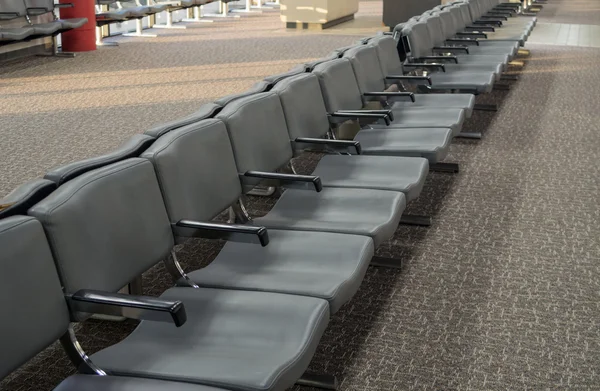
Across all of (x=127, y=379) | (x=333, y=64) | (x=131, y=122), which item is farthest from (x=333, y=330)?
(x=131, y=122)

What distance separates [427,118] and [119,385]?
10.2 ft

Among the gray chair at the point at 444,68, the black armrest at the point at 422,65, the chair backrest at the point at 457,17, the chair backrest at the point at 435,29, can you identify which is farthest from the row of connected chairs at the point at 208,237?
the chair backrest at the point at 457,17

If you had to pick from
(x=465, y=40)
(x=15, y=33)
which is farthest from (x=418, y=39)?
(x=15, y=33)

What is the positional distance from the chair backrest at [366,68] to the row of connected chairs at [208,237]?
690mm

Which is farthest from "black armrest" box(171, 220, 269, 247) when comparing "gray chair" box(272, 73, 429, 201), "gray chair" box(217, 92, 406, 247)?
"gray chair" box(272, 73, 429, 201)

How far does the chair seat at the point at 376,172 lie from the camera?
316cm

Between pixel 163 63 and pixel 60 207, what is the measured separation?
727 cm

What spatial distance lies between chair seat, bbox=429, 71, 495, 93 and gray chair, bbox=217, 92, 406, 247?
264 centimetres

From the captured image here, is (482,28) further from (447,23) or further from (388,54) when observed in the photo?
(388,54)

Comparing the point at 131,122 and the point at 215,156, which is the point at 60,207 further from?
the point at 131,122

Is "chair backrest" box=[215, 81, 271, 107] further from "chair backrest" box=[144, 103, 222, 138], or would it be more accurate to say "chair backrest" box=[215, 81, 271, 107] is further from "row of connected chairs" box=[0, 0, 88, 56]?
"row of connected chairs" box=[0, 0, 88, 56]

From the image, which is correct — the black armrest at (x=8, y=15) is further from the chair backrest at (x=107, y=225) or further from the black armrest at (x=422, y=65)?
the chair backrest at (x=107, y=225)

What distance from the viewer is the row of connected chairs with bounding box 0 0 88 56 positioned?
8109mm

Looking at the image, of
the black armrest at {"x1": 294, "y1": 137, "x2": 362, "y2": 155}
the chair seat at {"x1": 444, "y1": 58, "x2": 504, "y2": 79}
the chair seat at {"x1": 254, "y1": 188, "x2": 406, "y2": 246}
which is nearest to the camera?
the chair seat at {"x1": 254, "y1": 188, "x2": 406, "y2": 246}
